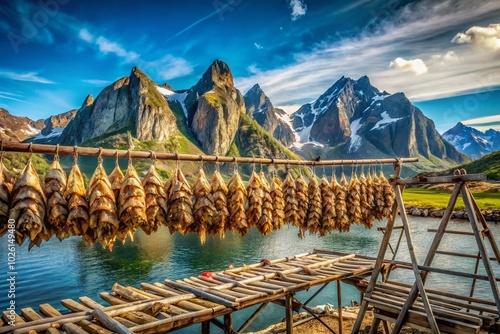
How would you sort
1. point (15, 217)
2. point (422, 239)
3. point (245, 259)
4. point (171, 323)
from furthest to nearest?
point (422, 239)
point (245, 259)
point (171, 323)
point (15, 217)

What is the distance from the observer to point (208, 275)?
12.5m

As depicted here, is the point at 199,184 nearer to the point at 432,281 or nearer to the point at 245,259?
the point at 432,281

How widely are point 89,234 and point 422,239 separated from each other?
54.4m

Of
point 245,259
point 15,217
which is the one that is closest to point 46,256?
point 245,259

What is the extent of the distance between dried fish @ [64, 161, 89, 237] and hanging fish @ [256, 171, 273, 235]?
12.3 ft

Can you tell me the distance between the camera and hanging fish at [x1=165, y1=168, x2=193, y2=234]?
20.8 ft

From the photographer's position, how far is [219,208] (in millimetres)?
7074

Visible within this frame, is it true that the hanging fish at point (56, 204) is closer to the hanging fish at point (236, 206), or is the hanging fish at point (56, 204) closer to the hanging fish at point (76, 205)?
the hanging fish at point (76, 205)

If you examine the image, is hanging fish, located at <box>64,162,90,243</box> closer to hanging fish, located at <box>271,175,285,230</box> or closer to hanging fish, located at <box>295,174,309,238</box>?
hanging fish, located at <box>271,175,285,230</box>

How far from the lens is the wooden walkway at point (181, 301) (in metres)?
7.38

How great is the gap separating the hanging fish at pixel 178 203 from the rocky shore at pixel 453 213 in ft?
228

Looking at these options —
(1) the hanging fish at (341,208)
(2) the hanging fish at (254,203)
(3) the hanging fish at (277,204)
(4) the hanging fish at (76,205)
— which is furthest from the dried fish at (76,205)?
(1) the hanging fish at (341,208)

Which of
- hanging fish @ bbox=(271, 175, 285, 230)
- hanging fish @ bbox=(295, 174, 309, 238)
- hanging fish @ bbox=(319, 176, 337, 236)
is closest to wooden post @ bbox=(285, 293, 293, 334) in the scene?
hanging fish @ bbox=(319, 176, 337, 236)

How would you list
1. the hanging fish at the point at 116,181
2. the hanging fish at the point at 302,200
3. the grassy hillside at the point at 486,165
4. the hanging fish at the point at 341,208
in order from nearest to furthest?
the hanging fish at the point at 116,181 < the hanging fish at the point at 302,200 < the hanging fish at the point at 341,208 < the grassy hillside at the point at 486,165
